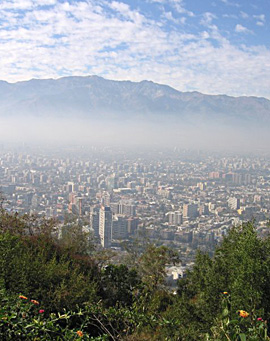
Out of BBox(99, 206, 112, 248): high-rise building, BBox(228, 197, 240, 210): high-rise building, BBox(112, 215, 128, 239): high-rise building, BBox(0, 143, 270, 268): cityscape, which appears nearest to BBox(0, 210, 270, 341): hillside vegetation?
BBox(0, 143, 270, 268): cityscape

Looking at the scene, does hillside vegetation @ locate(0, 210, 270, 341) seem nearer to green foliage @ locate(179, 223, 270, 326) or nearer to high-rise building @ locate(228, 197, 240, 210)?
green foliage @ locate(179, 223, 270, 326)

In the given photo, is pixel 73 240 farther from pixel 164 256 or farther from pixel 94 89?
pixel 94 89

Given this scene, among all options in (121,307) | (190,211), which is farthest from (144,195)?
(121,307)

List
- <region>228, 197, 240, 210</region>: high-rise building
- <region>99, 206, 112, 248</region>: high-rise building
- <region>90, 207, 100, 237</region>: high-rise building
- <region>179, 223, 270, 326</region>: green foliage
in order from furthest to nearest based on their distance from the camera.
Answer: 1. <region>228, 197, 240, 210</region>: high-rise building
2. <region>90, 207, 100, 237</region>: high-rise building
3. <region>99, 206, 112, 248</region>: high-rise building
4. <region>179, 223, 270, 326</region>: green foliage

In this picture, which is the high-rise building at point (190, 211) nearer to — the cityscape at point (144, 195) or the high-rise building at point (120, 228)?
the cityscape at point (144, 195)

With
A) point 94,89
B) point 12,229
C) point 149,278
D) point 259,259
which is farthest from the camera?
point 94,89

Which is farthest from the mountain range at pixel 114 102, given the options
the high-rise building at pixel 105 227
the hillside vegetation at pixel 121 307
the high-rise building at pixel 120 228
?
the hillside vegetation at pixel 121 307

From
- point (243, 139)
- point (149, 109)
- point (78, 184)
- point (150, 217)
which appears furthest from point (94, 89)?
point (150, 217)

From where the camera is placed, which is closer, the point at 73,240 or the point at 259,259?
the point at 259,259
